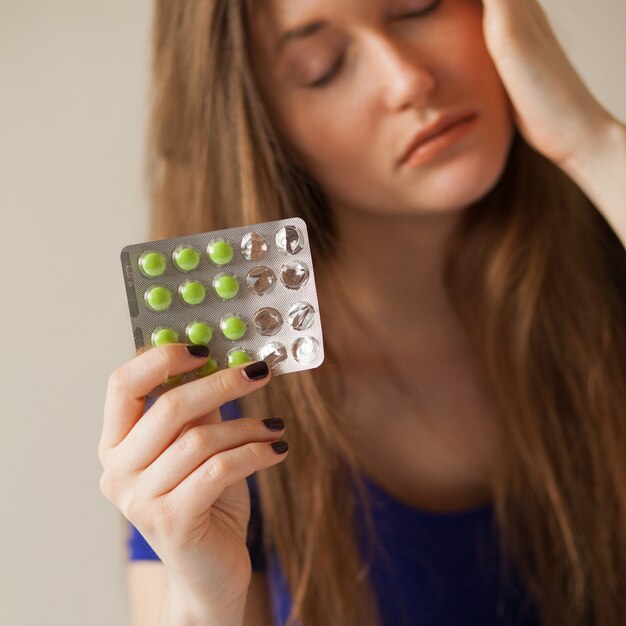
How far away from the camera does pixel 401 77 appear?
2.99ft

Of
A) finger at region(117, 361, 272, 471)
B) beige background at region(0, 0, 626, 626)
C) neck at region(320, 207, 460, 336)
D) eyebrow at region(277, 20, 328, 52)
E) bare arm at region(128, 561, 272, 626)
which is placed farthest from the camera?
beige background at region(0, 0, 626, 626)

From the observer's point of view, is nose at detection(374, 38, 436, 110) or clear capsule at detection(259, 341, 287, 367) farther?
nose at detection(374, 38, 436, 110)

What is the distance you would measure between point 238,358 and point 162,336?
2.8 inches

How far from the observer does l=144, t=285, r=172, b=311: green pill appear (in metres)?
0.72

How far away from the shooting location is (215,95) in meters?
1.00

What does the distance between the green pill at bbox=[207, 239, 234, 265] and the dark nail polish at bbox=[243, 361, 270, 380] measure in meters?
0.10

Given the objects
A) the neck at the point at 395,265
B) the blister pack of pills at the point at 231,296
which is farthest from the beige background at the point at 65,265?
the blister pack of pills at the point at 231,296

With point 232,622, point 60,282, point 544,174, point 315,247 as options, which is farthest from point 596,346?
point 60,282

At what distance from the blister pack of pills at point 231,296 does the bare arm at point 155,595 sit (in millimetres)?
449

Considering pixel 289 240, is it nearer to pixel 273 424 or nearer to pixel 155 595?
pixel 273 424

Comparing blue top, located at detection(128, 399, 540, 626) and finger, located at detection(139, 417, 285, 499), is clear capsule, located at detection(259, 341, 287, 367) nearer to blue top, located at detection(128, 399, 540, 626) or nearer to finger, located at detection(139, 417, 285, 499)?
finger, located at detection(139, 417, 285, 499)

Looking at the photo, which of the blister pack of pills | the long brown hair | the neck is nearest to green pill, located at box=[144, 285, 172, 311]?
the blister pack of pills

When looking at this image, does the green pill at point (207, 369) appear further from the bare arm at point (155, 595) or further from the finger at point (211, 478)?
the bare arm at point (155, 595)

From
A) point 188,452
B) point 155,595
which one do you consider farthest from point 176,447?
point 155,595
